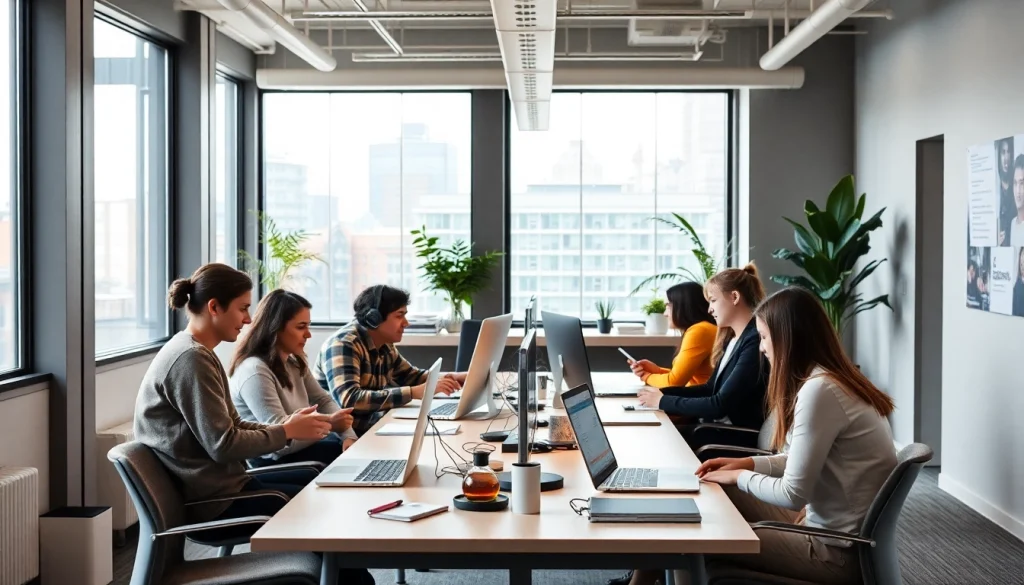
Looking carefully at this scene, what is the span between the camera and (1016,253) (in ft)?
16.3

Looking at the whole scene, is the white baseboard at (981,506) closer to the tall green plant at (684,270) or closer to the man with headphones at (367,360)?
the tall green plant at (684,270)

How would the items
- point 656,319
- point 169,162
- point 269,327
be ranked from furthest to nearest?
point 656,319 < point 169,162 < point 269,327

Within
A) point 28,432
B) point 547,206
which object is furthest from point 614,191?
point 28,432

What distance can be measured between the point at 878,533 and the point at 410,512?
4.01 feet

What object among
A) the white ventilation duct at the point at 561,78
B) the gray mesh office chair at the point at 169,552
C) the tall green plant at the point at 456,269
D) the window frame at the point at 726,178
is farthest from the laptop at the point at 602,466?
the window frame at the point at 726,178

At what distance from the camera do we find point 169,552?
291 cm

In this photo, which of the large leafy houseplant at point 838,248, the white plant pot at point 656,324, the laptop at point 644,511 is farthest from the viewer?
the white plant pot at point 656,324

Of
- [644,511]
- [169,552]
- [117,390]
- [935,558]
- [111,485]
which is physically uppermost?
[644,511]

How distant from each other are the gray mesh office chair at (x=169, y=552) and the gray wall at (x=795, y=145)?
5.74 metres

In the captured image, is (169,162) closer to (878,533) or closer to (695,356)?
(695,356)

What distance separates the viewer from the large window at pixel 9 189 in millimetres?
4551

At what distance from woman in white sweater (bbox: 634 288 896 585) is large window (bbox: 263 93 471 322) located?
557 centimetres

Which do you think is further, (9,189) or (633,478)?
(9,189)

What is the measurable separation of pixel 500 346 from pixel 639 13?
2461 millimetres
